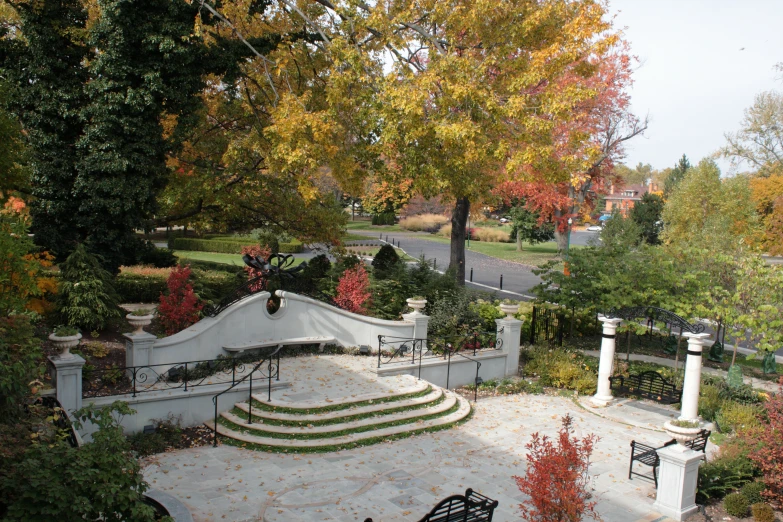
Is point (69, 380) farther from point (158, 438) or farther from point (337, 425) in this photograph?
point (337, 425)

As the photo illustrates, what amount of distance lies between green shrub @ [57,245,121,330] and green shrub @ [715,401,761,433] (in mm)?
13284

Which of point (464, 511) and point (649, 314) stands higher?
point (649, 314)

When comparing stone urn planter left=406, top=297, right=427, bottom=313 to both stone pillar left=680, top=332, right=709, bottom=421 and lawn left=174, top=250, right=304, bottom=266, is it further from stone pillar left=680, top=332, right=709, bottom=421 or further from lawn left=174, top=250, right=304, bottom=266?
lawn left=174, top=250, right=304, bottom=266

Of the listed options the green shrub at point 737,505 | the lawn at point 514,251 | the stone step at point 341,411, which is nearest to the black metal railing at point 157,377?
the stone step at point 341,411

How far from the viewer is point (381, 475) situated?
10.3 m

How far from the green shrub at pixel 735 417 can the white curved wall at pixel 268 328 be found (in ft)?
24.3

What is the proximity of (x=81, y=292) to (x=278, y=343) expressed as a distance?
14.7 feet

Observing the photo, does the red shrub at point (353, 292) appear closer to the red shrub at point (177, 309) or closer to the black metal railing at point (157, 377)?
the black metal railing at point (157, 377)

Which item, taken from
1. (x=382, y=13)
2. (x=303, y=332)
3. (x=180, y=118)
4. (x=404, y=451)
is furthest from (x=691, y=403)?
(x=180, y=118)

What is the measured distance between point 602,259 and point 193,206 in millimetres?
12795

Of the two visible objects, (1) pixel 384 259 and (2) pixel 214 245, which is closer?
(1) pixel 384 259

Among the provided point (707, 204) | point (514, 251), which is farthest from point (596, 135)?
point (514, 251)

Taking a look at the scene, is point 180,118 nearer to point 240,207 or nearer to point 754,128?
point 240,207

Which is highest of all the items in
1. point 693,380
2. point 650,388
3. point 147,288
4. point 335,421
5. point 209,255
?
point 147,288
